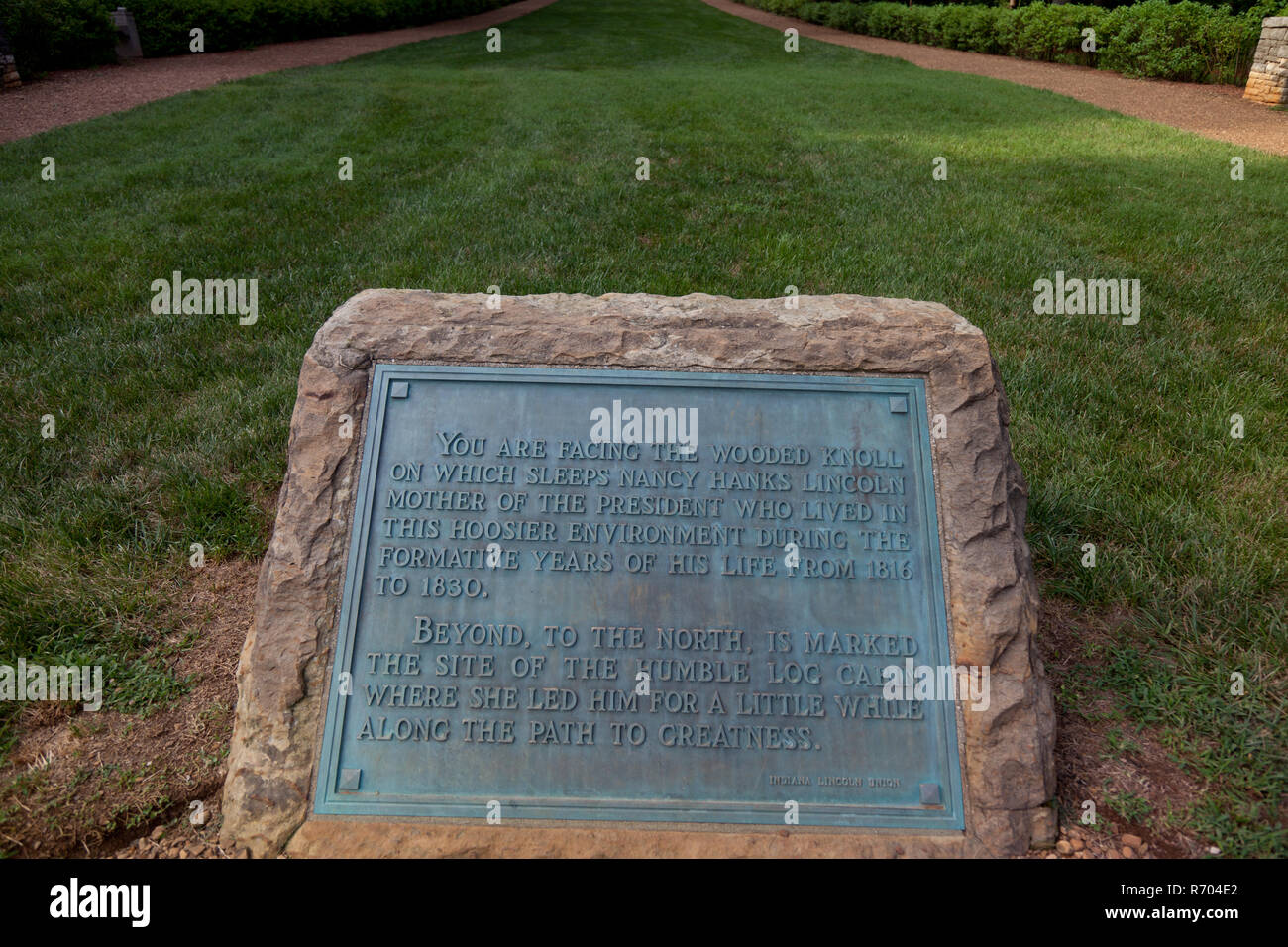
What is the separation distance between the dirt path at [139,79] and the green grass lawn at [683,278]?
1289 millimetres

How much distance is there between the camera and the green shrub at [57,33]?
12.2 m

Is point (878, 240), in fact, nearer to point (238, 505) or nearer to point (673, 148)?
point (673, 148)

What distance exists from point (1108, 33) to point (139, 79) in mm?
17177

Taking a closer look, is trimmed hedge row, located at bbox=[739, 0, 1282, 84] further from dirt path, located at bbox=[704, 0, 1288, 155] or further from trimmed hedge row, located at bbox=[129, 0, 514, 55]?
trimmed hedge row, located at bbox=[129, 0, 514, 55]

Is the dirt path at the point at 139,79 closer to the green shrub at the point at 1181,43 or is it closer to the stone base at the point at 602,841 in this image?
the stone base at the point at 602,841

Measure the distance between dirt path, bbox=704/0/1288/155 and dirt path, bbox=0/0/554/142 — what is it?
12.1 meters

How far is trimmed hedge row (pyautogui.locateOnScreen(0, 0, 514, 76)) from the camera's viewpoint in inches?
491

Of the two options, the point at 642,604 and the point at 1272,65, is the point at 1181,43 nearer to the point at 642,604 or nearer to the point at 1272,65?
the point at 1272,65

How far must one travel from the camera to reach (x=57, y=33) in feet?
Result: 42.0

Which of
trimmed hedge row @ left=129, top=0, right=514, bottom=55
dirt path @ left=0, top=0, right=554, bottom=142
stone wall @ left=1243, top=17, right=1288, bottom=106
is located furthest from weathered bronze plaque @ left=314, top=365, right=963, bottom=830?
trimmed hedge row @ left=129, top=0, right=514, bottom=55

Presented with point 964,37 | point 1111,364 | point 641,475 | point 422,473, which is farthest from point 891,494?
point 964,37

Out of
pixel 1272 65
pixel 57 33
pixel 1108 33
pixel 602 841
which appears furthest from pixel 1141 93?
pixel 57 33

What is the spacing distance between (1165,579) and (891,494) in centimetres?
131

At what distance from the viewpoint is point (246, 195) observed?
690 cm
